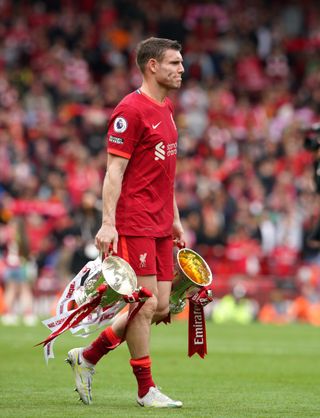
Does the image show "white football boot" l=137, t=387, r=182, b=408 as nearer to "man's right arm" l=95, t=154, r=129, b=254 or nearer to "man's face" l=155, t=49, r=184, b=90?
"man's right arm" l=95, t=154, r=129, b=254

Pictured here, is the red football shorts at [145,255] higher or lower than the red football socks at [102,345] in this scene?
higher

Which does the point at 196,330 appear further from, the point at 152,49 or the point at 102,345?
the point at 152,49

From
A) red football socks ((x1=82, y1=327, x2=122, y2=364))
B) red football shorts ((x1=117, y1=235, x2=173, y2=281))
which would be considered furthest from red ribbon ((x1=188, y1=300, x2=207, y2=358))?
red football socks ((x1=82, y1=327, x2=122, y2=364))

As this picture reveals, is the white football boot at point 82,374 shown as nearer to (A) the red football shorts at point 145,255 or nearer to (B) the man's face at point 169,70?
(A) the red football shorts at point 145,255

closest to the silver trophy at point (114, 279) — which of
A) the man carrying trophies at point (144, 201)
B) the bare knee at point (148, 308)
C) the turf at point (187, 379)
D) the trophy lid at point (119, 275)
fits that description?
the trophy lid at point (119, 275)

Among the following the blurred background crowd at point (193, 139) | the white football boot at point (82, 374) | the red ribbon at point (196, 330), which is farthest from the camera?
the blurred background crowd at point (193, 139)

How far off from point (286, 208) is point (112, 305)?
51.1 ft

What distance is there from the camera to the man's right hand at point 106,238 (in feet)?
27.9

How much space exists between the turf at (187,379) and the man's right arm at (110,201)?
1137 millimetres

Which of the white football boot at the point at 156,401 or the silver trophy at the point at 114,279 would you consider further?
the white football boot at the point at 156,401

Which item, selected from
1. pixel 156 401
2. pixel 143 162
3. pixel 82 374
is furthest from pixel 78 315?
pixel 143 162

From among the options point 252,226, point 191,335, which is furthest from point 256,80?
point 191,335

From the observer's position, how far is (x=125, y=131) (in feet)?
28.7

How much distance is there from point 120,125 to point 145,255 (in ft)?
3.03
